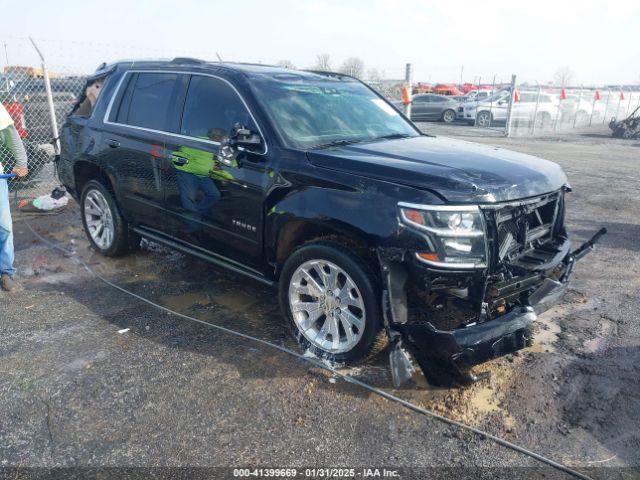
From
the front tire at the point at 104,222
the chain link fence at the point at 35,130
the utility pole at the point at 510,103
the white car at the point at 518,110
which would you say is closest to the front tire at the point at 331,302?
the front tire at the point at 104,222

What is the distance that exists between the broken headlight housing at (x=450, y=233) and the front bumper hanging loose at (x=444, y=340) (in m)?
0.25

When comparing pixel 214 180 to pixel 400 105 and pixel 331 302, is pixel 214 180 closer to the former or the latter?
pixel 331 302

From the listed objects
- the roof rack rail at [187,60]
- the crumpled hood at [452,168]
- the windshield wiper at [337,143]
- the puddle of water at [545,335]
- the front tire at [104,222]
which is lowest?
the puddle of water at [545,335]

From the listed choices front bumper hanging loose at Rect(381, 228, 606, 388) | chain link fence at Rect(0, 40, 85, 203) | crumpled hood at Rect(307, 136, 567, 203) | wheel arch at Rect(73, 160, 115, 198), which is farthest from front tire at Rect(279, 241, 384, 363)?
chain link fence at Rect(0, 40, 85, 203)

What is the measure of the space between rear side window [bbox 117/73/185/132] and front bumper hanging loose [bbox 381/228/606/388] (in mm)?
2547

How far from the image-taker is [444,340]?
2.89 metres

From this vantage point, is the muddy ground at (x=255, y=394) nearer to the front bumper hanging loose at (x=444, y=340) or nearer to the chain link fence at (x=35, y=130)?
the front bumper hanging loose at (x=444, y=340)

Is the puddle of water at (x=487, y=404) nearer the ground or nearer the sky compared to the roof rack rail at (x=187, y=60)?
nearer the ground

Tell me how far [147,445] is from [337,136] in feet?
8.17

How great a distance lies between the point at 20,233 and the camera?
676 centimetres

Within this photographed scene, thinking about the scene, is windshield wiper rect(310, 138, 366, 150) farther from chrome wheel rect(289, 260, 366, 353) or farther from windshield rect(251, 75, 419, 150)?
chrome wheel rect(289, 260, 366, 353)

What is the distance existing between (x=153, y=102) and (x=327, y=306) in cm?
263

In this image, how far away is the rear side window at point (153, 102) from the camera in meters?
4.56

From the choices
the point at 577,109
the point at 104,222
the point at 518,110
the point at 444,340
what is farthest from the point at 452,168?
the point at 577,109
